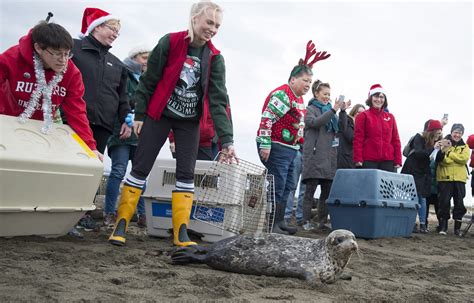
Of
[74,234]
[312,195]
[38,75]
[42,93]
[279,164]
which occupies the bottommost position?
[74,234]

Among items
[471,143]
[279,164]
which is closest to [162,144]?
[279,164]

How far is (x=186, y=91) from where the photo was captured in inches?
154

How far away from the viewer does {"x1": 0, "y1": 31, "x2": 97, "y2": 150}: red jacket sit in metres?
3.62

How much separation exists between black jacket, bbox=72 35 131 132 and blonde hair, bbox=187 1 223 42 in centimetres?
118

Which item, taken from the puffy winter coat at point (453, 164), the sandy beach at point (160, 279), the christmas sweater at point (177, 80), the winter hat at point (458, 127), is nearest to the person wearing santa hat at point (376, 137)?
the puffy winter coat at point (453, 164)

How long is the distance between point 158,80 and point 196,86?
29cm

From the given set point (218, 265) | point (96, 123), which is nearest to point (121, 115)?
point (96, 123)

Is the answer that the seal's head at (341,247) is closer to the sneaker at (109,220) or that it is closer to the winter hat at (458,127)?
the sneaker at (109,220)

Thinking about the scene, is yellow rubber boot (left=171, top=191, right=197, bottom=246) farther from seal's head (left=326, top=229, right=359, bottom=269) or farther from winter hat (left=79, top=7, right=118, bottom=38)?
winter hat (left=79, top=7, right=118, bottom=38)

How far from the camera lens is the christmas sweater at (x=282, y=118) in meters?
5.31

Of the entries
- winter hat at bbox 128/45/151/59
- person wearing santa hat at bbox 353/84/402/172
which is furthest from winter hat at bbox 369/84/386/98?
winter hat at bbox 128/45/151/59

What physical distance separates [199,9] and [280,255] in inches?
73.2

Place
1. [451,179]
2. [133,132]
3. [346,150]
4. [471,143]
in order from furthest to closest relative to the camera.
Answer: [471,143]
[451,179]
[346,150]
[133,132]

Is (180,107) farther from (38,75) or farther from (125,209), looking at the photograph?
(38,75)
